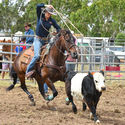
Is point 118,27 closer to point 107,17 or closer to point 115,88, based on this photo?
point 107,17

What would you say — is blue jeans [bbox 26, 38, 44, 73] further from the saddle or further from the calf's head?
the calf's head

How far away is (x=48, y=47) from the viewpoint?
298 inches

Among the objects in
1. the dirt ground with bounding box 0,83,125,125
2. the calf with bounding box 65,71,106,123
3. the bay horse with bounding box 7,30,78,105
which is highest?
the bay horse with bounding box 7,30,78,105

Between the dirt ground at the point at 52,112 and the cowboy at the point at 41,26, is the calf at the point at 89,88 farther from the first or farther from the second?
the cowboy at the point at 41,26

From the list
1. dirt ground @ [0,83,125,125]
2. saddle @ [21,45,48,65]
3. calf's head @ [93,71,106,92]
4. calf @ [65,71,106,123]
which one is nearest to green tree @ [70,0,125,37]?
dirt ground @ [0,83,125,125]

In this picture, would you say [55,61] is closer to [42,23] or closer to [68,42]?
[68,42]

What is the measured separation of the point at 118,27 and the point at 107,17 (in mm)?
1769

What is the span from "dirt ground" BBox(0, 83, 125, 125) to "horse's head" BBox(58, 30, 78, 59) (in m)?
1.34

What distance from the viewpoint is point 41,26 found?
774cm

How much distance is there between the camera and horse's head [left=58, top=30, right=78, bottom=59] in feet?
22.3

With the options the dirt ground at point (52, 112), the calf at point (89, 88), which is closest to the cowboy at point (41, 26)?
the dirt ground at point (52, 112)

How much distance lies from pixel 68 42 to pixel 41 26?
106 centimetres

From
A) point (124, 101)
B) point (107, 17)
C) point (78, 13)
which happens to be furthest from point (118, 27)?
point (124, 101)

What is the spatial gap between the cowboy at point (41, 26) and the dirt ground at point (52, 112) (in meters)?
0.97
